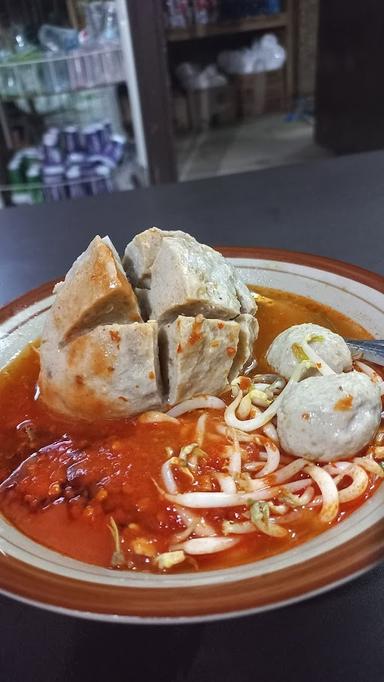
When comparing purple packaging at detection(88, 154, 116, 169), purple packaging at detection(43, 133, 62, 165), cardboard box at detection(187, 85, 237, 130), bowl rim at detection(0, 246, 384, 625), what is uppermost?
bowl rim at detection(0, 246, 384, 625)

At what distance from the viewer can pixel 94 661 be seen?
108 cm

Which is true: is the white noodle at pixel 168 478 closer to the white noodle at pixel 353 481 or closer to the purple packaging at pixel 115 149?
the white noodle at pixel 353 481

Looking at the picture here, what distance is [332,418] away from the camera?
1.29 m

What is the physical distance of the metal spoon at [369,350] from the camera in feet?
5.24

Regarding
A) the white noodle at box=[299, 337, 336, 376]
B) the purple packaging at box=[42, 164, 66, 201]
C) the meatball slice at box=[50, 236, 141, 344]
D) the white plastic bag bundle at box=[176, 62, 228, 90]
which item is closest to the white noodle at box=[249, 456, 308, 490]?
the white noodle at box=[299, 337, 336, 376]

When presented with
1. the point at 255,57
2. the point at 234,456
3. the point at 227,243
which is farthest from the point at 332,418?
the point at 255,57

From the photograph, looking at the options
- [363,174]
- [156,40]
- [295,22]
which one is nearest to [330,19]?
[295,22]

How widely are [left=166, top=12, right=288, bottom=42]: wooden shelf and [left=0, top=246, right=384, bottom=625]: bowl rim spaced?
643 centimetres

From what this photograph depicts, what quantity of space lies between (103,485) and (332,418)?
0.54m

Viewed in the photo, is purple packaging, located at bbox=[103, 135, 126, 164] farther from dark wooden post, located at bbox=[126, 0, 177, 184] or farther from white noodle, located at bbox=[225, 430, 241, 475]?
white noodle, located at bbox=[225, 430, 241, 475]

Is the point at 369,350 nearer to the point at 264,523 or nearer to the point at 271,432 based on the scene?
the point at 271,432

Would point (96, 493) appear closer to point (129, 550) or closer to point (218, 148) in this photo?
point (129, 550)

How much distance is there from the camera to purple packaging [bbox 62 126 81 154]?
502cm

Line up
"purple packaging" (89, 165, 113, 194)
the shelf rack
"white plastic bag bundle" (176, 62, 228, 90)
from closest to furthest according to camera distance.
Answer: the shelf rack → "purple packaging" (89, 165, 113, 194) → "white plastic bag bundle" (176, 62, 228, 90)
